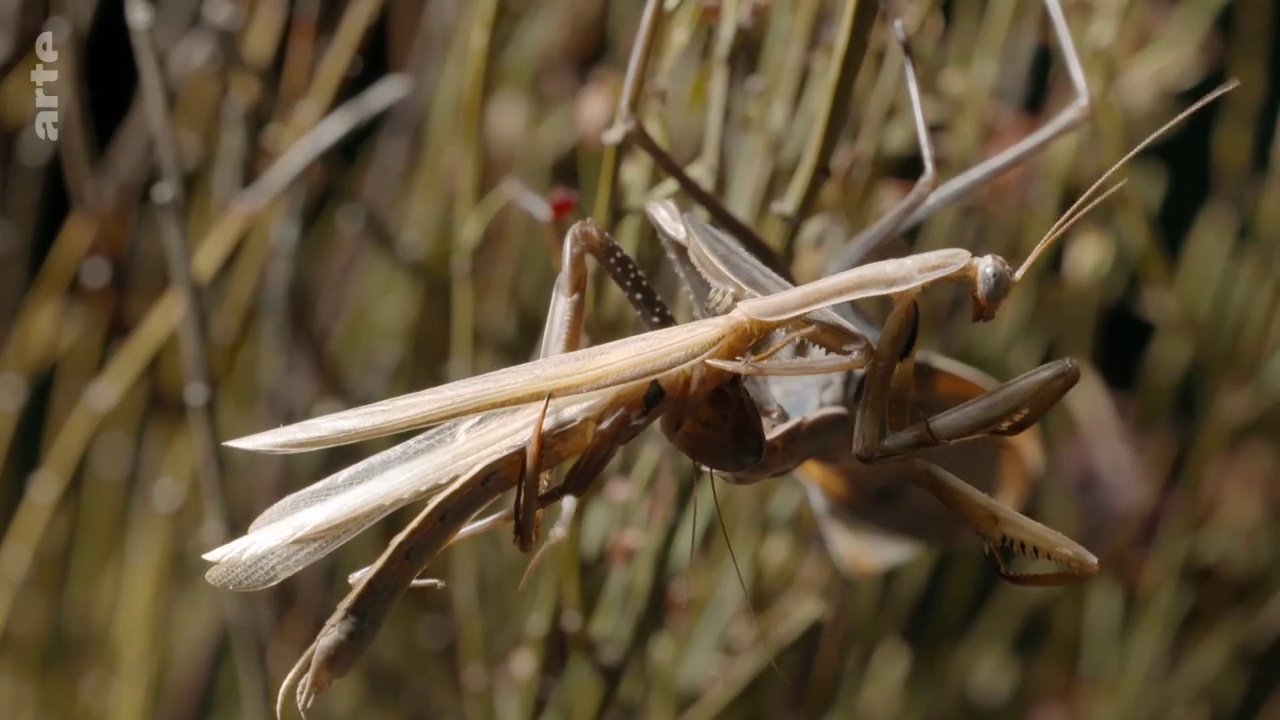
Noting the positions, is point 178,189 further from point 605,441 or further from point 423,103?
point 423,103

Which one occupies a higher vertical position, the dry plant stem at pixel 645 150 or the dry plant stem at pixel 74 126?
the dry plant stem at pixel 645 150

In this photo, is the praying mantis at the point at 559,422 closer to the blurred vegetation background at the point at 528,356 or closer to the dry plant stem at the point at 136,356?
the blurred vegetation background at the point at 528,356

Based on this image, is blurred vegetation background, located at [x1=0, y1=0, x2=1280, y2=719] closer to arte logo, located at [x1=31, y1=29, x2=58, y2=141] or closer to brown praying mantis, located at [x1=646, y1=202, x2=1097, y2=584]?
arte logo, located at [x1=31, y1=29, x2=58, y2=141]

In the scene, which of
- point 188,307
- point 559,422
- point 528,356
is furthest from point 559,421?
point 528,356

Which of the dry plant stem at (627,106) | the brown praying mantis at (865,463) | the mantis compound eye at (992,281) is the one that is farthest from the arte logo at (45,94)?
the mantis compound eye at (992,281)

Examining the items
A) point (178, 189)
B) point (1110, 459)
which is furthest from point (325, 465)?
point (1110, 459)

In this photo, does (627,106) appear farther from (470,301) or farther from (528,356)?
(528,356)

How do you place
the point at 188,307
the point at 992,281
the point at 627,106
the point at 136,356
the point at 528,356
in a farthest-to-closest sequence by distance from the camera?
the point at 528,356
the point at 136,356
the point at 188,307
the point at 627,106
the point at 992,281

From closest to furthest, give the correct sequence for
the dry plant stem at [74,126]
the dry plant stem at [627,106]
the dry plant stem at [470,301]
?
the dry plant stem at [627,106] < the dry plant stem at [470,301] < the dry plant stem at [74,126]
